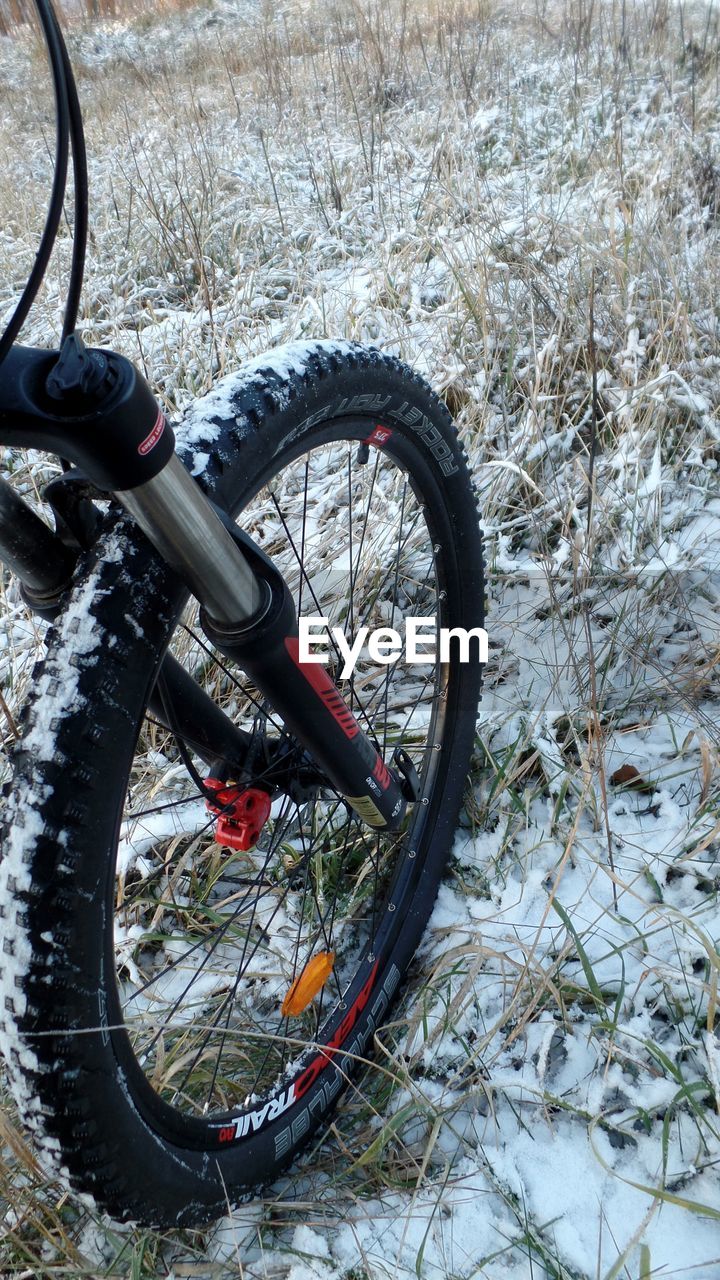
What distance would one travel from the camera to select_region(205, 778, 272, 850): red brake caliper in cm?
123

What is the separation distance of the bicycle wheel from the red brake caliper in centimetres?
3

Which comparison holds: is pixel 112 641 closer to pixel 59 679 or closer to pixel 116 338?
pixel 59 679

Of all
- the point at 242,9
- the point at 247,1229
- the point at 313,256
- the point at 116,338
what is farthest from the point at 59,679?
the point at 242,9

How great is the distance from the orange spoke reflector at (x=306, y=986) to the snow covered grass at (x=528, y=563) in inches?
5.4

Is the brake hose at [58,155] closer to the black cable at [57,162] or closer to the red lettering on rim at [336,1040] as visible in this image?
the black cable at [57,162]

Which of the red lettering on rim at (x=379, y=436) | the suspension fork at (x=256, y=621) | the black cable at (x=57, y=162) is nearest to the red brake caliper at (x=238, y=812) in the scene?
the suspension fork at (x=256, y=621)

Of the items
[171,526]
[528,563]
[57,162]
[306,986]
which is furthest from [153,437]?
[528,563]

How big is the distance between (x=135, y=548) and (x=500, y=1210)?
3.34ft

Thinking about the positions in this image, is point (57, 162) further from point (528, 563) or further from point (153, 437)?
point (528, 563)

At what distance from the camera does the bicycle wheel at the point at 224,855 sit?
80 cm

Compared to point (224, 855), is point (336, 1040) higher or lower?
lower

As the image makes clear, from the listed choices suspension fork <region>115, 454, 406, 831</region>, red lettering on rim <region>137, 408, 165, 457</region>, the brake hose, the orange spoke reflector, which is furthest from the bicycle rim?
the brake hose

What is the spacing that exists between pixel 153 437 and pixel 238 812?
25.6 inches

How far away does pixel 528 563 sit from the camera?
2164mm
